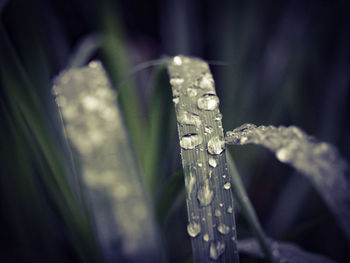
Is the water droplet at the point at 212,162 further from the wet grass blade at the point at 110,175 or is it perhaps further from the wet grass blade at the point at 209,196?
the wet grass blade at the point at 110,175

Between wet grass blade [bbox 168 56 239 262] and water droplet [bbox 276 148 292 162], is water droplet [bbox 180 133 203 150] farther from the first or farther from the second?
water droplet [bbox 276 148 292 162]

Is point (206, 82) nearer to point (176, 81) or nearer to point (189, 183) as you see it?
point (176, 81)

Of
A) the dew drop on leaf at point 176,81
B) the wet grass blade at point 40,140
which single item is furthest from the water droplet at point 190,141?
the wet grass blade at point 40,140

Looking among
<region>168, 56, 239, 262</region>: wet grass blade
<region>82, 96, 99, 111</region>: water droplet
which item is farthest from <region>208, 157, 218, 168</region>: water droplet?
<region>82, 96, 99, 111</region>: water droplet

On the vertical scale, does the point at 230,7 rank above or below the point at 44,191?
above

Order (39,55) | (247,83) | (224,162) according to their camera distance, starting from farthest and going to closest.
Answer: (247,83) < (39,55) < (224,162)

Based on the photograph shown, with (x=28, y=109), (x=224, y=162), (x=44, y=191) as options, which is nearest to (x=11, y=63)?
(x=28, y=109)

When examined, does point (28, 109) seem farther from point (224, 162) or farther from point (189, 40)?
point (189, 40)

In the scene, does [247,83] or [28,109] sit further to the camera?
[247,83]

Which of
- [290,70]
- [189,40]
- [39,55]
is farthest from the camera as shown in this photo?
[189,40]
